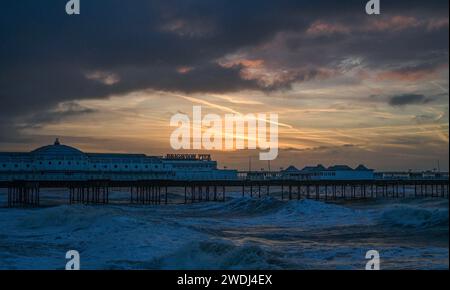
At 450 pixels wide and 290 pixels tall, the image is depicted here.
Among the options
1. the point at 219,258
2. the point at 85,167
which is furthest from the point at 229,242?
the point at 85,167

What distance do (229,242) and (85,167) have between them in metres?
53.6

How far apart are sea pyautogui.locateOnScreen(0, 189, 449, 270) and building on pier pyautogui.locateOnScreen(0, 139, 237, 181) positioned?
26.3 m

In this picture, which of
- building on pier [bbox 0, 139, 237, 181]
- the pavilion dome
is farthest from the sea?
the pavilion dome

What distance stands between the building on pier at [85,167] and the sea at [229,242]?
86.2 ft

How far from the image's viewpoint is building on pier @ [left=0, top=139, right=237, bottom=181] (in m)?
69.2

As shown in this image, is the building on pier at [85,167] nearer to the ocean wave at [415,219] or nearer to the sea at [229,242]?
the sea at [229,242]

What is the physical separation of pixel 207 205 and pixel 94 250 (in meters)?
39.3

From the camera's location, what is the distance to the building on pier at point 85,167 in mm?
69250

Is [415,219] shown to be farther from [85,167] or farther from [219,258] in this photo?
[85,167]

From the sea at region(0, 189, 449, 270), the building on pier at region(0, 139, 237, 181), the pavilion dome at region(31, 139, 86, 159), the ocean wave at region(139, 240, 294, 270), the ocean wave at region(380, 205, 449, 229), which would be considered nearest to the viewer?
the ocean wave at region(139, 240, 294, 270)

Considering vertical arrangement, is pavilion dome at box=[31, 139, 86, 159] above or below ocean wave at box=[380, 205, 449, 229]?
above

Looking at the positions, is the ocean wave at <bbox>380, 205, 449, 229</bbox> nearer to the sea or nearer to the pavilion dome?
the sea

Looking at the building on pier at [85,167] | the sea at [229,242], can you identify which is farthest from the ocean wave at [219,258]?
the building on pier at [85,167]
